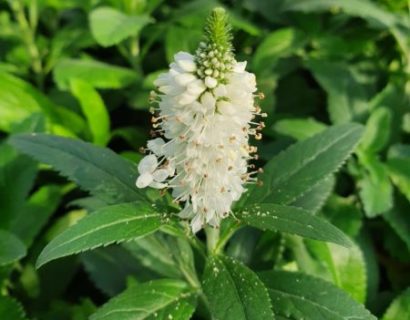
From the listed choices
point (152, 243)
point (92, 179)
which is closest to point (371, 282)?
point (152, 243)

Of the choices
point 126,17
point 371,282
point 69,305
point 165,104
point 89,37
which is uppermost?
point 165,104

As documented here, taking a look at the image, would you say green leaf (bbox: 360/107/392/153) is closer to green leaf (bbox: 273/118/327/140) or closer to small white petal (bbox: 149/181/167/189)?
green leaf (bbox: 273/118/327/140)

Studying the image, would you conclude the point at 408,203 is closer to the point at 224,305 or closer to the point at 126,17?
the point at 224,305

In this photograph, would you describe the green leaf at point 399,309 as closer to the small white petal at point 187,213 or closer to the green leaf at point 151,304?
the green leaf at point 151,304

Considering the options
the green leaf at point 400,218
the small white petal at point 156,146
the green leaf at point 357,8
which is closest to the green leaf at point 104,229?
the small white petal at point 156,146

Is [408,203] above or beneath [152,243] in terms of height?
above

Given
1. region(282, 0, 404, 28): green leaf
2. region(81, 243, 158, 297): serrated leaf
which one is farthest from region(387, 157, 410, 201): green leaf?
region(81, 243, 158, 297): serrated leaf

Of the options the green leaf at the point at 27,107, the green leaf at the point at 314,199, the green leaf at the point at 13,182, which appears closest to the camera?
the green leaf at the point at 314,199
